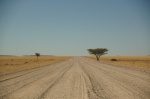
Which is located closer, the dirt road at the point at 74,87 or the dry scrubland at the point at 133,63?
the dirt road at the point at 74,87

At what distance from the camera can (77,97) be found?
29.3 feet

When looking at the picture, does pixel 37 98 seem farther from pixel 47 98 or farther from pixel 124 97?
pixel 124 97

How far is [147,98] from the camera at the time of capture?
8.76 m

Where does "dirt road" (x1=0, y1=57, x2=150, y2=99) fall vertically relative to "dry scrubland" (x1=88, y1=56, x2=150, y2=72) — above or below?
below

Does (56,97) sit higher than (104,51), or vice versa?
(104,51)

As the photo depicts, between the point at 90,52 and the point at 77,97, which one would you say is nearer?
the point at 77,97

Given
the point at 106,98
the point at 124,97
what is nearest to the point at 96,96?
the point at 106,98

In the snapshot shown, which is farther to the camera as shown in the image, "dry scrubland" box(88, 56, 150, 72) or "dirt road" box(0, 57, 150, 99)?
"dry scrubland" box(88, 56, 150, 72)

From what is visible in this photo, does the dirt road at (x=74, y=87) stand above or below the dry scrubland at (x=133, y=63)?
below

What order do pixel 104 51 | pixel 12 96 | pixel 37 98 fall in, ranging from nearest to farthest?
pixel 37 98, pixel 12 96, pixel 104 51

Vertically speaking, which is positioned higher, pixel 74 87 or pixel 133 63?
pixel 133 63

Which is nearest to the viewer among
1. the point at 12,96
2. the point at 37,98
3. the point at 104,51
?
the point at 37,98

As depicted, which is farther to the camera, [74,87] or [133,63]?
[133,63]

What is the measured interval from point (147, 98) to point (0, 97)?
7113 mm
